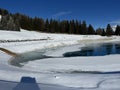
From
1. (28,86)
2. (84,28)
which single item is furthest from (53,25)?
(28,86)

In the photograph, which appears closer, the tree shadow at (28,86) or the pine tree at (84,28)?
the tree shadow at (28,86)

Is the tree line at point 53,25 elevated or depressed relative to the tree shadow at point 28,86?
elevated

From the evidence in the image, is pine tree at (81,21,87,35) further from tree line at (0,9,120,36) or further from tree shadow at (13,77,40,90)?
tree shadow at (13,77,40,90)

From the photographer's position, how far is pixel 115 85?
1127 centimetres

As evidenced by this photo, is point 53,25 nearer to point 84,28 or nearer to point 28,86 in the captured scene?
point 84,28

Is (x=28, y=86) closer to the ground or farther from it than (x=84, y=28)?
closer to the ground

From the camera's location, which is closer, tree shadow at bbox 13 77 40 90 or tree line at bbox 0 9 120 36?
tree shadow at bbox 13 77 40 90

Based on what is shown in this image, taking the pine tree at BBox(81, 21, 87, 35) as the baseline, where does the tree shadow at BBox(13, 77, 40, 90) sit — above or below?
below

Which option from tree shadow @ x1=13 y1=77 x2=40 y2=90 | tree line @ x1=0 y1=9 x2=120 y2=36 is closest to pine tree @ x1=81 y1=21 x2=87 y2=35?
tree line @ x1=0 y1=9 x2=120 y2=36

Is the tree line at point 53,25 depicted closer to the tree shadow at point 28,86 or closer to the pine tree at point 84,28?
the pine tree at point 84,28

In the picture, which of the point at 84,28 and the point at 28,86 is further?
the point at 84,28

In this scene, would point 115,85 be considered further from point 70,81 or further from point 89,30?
point 89,30

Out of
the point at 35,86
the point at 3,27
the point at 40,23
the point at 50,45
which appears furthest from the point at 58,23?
the point at 35,86

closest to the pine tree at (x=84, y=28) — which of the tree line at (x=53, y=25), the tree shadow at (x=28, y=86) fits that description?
the tree line at (x=53, y=25)
